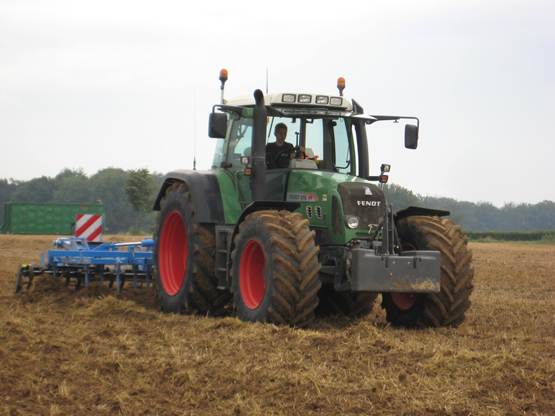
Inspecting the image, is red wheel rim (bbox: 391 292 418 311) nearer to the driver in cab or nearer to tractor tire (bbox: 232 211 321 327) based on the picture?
tractor tire (bbox: 232 211 321 327)

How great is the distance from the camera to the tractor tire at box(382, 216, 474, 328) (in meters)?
7.08

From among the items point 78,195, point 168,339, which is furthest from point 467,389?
point 78,195

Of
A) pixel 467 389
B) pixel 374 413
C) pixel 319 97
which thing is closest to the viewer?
pixel 374 413

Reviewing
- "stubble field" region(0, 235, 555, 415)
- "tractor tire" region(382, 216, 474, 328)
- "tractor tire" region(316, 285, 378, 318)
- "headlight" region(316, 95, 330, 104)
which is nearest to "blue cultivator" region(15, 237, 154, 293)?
"stubble field" region(0, 235, 555, 415)

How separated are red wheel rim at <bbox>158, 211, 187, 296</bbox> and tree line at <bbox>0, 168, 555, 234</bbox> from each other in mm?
51954

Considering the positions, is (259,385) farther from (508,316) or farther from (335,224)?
(508,316)

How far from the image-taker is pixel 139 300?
31.1 ft

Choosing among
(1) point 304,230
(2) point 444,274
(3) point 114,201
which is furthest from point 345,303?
(3) point 114,201

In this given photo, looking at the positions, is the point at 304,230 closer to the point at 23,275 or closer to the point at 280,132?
the point at 280,132

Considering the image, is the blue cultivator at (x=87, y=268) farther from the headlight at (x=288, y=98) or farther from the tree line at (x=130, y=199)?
the tree line at (x=130, y=199)

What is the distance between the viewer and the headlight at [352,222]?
7211 mm

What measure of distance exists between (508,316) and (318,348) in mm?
3868

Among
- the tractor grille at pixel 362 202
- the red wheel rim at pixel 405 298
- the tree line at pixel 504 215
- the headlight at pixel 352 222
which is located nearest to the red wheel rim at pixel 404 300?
the red wheel rim at pixel 405 298

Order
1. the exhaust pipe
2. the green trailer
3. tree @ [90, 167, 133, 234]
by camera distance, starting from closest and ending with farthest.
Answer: the exhaust pipe < the green trailer < tree @ [90, 167, 133, 234]
